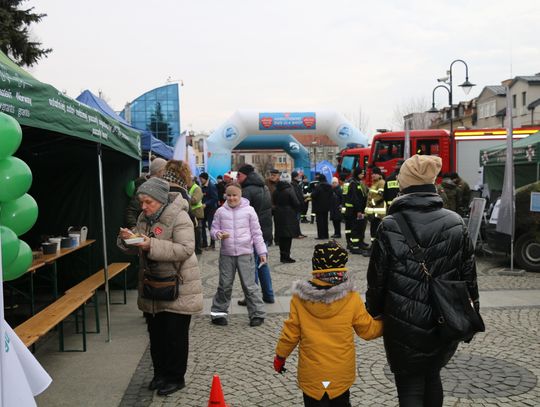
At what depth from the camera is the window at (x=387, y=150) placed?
20.4 m

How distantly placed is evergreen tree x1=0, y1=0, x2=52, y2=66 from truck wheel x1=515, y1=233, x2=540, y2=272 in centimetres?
1665

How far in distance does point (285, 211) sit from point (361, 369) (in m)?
6.31

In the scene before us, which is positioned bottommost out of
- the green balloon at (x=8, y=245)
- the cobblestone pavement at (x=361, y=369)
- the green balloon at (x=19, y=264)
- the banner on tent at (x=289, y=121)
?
the cobblestone pavement at (x=361, y=369)

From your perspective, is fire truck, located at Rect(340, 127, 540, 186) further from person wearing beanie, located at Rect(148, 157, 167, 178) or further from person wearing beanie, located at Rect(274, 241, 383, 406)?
person wearing beanie, located at Rect(274, 241, 383, 406)

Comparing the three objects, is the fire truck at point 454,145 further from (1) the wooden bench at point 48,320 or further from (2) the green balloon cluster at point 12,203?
(2) the green balloon cluster at point 12,203

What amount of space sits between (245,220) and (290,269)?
4.21 m

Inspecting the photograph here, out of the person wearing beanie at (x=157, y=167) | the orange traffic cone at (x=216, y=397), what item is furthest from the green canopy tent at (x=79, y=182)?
the orange traffic cone at (x=216, y=397)

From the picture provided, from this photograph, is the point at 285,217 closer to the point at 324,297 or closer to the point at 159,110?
the point at 324,297

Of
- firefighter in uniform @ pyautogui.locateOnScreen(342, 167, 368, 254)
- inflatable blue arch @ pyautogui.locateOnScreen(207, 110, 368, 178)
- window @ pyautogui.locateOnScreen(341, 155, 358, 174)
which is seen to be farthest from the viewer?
inflatable blue arch @ pyautogui.locateOnScreen(207, 110, 368, 178)

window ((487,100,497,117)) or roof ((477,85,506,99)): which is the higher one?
roof ((477,85,506,99))

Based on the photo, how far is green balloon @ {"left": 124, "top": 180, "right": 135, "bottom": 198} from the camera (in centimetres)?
831

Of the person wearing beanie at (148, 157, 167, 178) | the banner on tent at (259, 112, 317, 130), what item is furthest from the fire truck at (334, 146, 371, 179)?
the person wearing beanie at (148, 157, 167, 178)

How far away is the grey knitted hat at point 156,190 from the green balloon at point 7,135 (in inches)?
47.5

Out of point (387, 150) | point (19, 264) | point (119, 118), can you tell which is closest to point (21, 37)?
point (119, 118)
